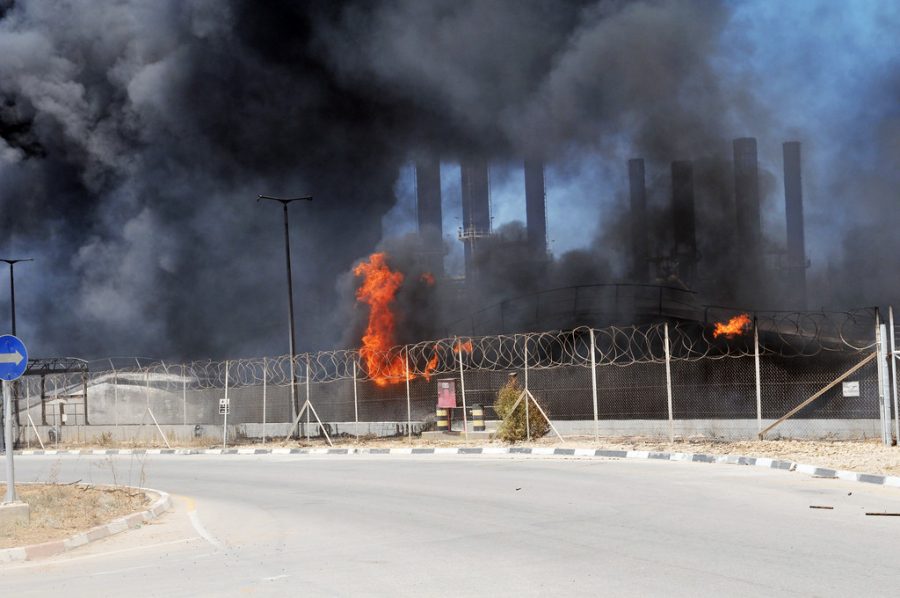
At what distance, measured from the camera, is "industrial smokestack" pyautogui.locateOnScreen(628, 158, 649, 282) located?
170 feet

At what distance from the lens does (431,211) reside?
5778cm

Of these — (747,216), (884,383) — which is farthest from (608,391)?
(747,216)

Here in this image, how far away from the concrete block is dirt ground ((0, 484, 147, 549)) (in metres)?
0.11

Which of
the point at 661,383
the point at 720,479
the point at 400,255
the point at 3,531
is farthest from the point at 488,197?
the point at 3,531

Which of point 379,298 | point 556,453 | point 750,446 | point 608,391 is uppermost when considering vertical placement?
point 379,298

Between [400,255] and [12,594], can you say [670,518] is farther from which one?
[400,255]

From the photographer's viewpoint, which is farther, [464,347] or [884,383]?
[464,347]

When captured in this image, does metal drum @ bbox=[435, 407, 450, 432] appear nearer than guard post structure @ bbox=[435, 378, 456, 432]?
No

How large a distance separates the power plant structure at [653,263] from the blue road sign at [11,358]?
1365 inches

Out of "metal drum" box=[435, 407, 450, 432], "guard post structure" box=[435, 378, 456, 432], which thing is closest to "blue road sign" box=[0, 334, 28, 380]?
"guard post structure" box=[435, 378, 456, 432]

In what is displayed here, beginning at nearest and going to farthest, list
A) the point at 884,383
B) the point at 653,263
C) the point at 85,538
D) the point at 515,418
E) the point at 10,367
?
the point at 85,538
the point at 10,367
the point at 884,383
the point at 515,418
the point at 653,263

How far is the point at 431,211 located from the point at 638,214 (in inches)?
476

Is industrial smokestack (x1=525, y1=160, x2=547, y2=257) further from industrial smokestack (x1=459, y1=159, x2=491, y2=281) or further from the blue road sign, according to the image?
the blue road sign

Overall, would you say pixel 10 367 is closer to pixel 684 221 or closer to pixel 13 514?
pixel 13 514
